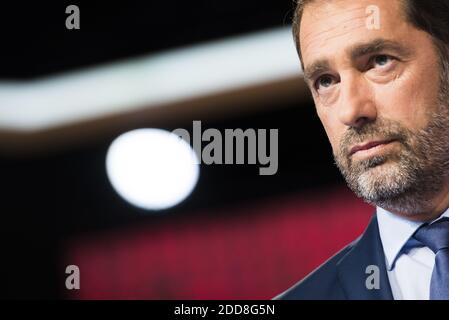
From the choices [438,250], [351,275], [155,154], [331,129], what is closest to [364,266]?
[351,275]

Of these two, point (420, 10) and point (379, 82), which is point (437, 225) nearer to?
point (379, 82)

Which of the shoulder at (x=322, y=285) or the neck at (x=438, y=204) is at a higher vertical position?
the neck at (x=438, y=204)

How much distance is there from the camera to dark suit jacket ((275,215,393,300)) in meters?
1.43

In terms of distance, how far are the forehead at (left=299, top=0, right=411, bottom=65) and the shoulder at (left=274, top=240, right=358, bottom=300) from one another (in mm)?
379

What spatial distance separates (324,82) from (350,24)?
114 millimetres

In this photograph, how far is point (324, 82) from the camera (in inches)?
56.4

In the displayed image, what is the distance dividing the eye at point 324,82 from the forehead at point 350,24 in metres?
0.04

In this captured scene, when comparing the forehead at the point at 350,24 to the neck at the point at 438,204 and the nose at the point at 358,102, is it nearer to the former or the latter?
the nose at the point at 358,102

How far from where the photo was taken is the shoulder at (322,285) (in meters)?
1.47

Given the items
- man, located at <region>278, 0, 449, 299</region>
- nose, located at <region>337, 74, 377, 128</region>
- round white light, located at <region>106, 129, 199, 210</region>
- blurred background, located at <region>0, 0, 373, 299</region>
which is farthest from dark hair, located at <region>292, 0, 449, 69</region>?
round white light, located at <region>106, 129, 199, 210</region>

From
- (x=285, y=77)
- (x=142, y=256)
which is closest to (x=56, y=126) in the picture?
(x=142, y=256)

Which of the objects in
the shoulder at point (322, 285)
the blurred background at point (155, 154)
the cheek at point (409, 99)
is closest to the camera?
the cheek at point (409, 99)

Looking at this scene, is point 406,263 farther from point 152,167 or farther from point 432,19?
point 152,167

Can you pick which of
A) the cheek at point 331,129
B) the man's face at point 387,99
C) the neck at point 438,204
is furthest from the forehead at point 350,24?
the neck at point 438,204
